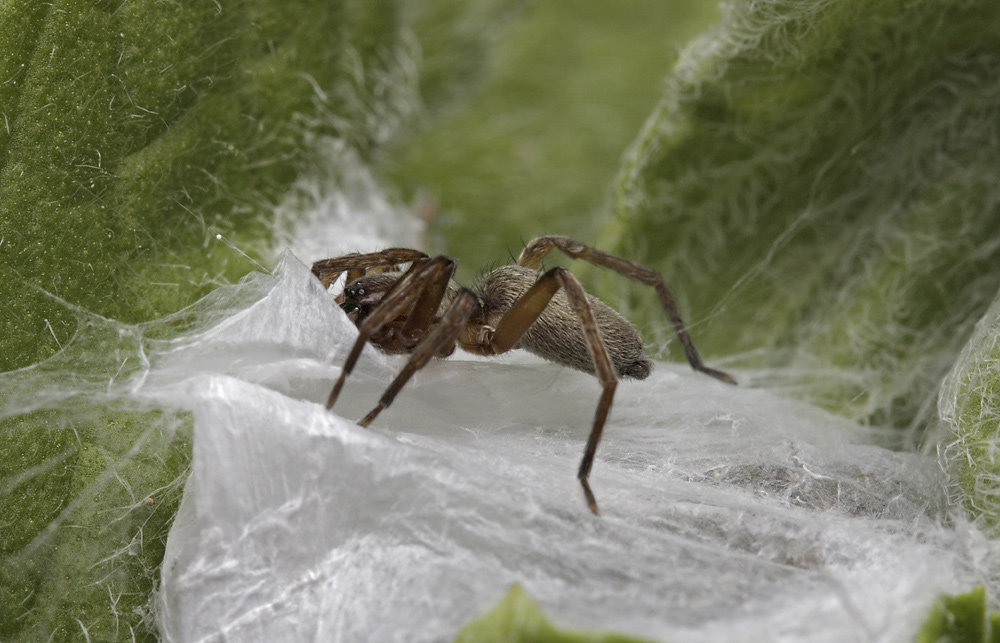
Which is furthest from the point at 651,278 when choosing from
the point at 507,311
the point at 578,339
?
the point at 507,311

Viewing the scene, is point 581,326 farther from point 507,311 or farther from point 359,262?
point 359,262

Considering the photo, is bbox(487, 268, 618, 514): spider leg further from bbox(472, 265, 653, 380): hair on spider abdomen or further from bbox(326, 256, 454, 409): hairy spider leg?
bbox(326, 256, 454, 409): hairy spider leg

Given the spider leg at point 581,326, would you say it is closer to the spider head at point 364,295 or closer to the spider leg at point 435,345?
the spider leg at point 435,345

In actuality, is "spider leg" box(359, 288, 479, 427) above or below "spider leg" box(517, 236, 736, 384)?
below

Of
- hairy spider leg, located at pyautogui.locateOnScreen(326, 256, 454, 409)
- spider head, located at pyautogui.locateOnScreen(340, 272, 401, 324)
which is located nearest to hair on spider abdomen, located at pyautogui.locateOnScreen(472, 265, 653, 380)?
hairy spider leg, located at pyautogui.locateOnScreen(326, 256, 454, 409)

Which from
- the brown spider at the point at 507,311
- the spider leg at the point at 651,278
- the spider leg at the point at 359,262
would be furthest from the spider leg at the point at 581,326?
the spider leg at the point at 359,262
